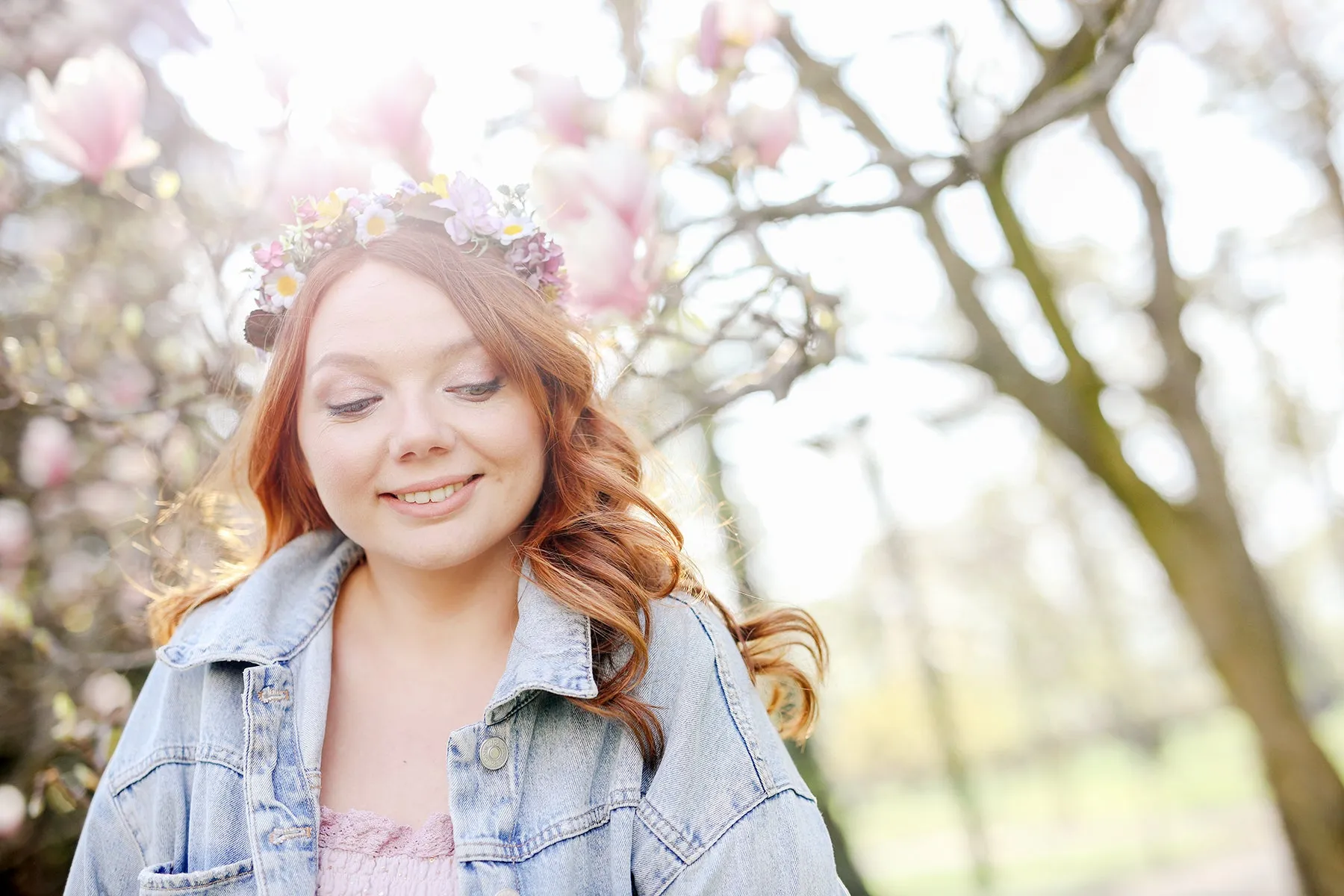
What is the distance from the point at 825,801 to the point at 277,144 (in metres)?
1.75

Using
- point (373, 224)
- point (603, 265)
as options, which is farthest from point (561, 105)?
point (373, 224)

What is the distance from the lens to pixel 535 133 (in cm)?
204

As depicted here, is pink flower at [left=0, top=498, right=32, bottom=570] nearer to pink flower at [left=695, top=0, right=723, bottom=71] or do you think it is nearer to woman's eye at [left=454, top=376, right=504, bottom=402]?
woman's eye at [left=454, top=376, right=504, bottom=402]

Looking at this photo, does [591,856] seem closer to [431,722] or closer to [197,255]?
[431,722]

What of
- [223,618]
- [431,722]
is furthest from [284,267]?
[431,722]

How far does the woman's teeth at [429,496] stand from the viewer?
149 centimetres

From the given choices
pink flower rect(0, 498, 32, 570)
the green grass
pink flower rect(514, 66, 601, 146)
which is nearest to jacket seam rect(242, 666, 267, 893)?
pink flower rect(514, 66, 601, 146)

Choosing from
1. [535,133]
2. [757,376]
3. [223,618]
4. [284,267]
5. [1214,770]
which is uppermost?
[535,133]

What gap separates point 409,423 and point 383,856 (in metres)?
0.61

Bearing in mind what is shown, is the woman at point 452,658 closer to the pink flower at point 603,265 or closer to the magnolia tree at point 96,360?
the pink flower at point 603,265

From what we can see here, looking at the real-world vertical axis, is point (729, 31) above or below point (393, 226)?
above

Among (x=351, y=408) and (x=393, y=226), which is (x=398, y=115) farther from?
(x=351, y=408)

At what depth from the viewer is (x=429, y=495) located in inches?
58.8

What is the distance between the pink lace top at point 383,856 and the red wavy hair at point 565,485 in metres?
0.28
